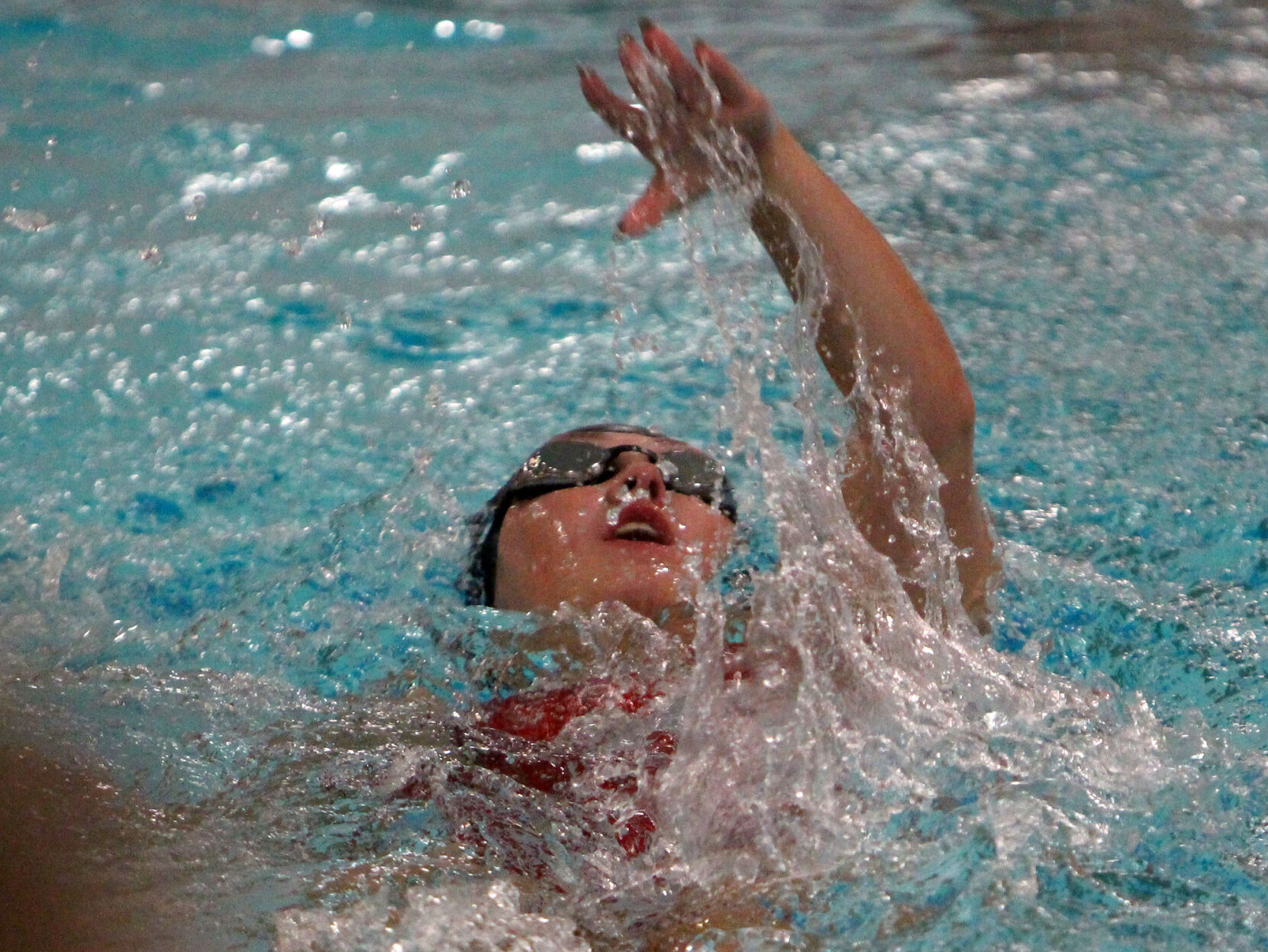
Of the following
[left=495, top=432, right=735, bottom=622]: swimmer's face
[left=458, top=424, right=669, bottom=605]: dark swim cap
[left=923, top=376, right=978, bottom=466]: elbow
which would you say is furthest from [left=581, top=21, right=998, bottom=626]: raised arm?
[left=458, top=424, right=669, bottom=605]: dark swim cap

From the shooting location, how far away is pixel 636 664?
2156mm

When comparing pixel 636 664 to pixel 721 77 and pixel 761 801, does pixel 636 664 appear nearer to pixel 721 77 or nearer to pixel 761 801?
pixel 761 801

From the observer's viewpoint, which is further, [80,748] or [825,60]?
[825,60]

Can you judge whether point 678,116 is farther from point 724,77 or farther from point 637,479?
point 637,479

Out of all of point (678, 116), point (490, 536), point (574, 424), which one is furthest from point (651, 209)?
point (574, 424)

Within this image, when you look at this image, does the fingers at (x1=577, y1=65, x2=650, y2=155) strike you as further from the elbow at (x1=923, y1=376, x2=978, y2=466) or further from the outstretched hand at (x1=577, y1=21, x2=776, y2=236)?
the elbow at (x1=923, y1=376, x2=978, y2=466)

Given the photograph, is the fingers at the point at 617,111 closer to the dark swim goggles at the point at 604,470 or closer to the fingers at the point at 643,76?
the fingers at the point at 643,76

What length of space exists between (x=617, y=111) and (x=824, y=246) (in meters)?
0.37

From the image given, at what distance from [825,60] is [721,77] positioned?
403 cm

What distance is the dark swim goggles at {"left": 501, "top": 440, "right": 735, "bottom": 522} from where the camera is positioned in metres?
2.36

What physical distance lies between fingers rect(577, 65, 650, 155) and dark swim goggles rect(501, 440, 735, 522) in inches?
23.9

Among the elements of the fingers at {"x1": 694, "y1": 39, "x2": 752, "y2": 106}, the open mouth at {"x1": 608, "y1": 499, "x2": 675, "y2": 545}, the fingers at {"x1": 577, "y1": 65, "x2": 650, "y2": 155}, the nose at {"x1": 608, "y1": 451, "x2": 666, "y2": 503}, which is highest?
the fingers at {"x1": 694, "y1": 39, "x2": 752, "y2": 106}

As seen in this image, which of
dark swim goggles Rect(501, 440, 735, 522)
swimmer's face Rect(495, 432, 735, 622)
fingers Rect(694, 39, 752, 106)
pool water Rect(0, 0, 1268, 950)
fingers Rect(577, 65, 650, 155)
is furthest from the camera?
dark swim goggles Rect(501, 440, 735, 522)

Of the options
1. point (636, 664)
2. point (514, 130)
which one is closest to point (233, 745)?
point (636, 664)
